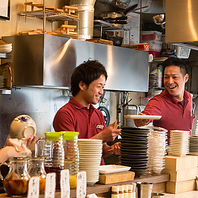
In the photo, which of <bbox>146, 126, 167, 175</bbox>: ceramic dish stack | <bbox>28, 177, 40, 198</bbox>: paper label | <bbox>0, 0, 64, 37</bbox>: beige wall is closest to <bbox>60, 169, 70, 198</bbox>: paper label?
<bbox>28, 177, 40, 198</bbox>: paper label

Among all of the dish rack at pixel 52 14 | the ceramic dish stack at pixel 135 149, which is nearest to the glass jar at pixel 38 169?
the ceramic dish stack at pixel 135 149

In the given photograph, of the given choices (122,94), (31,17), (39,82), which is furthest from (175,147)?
(122,94)

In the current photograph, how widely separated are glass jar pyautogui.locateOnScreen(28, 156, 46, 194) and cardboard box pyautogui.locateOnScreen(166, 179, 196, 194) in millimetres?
1014

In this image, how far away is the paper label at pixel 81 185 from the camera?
1.66 m

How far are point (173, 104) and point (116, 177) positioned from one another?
1616mm

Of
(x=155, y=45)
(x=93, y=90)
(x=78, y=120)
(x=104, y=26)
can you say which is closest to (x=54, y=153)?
(x=78, y=120)

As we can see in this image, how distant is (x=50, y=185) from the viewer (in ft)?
5.00

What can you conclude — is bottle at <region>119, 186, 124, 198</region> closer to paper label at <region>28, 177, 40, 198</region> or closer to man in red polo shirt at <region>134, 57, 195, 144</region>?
paper label at <region>28, 177, 40, 198</region>

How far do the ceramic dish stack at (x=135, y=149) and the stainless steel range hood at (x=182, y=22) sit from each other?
124 centimetres

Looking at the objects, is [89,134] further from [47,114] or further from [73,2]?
[73,2]

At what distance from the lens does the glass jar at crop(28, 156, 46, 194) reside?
5.02 feet

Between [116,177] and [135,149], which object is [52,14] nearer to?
[135,149]

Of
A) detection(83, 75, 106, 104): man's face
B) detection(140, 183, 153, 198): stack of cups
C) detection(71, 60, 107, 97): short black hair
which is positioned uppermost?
detection(71, 60, 107, 97): short black hair

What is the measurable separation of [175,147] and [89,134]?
64 centimetres
